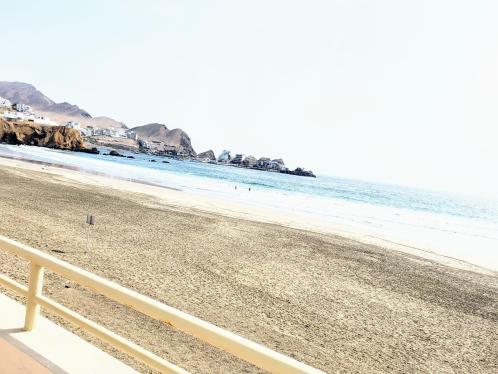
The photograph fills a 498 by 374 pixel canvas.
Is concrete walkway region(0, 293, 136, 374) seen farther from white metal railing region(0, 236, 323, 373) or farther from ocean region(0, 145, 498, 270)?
ocean region(0, 145, 498, 270)

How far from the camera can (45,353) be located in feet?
12.4

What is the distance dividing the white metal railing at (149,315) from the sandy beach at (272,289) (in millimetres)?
2420

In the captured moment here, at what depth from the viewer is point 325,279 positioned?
11961mm

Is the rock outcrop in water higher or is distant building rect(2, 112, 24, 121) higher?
distant building rect(2, 112, 24, 121)

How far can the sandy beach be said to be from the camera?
711 centimetres

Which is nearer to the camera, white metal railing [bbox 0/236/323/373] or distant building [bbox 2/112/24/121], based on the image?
white metal railing [bbox 0/236/323/373]

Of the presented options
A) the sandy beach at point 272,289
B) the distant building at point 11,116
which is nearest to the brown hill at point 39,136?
the distant building at point 11,116

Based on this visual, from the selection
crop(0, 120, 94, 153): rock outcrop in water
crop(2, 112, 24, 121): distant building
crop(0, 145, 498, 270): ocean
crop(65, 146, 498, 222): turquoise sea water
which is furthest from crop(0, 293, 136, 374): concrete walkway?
crop(2, 112, 24, 121): distant building

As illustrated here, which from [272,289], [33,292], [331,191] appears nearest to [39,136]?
[331,191]

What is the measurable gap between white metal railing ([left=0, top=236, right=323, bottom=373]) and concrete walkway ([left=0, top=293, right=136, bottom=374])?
185 millimetres

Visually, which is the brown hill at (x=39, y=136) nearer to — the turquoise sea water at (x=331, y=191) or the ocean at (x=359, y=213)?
the turquoise sea water at (x=331, y=191)

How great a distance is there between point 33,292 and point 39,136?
12234 cm

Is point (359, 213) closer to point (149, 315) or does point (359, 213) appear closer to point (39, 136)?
point (149, 315)

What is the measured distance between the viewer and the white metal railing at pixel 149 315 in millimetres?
2211
